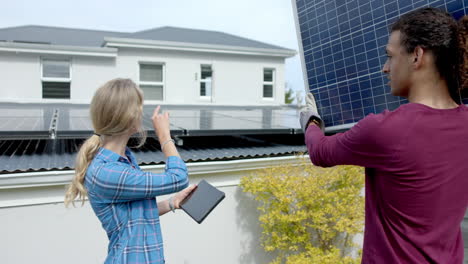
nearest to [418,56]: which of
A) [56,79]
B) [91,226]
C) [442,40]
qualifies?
[442,40]

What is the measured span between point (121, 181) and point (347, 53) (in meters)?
2.22

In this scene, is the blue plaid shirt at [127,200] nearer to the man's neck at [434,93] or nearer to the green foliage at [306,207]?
the man's neck at [434,93]

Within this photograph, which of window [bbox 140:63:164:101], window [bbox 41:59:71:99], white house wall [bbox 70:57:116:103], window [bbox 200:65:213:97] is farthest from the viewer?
window [bbox 200:65:213:97]

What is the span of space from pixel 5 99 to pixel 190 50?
6.52 meters

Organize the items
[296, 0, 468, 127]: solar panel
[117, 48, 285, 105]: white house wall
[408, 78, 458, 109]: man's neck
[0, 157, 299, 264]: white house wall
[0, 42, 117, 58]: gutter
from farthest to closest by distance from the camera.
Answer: [117, 48, 285, 105]: white house wall < [0, 42, 117, 58]: gutter < [0, 157, 299, 264]: white house wall < [296, 0, 468, 127]: solar panel < [408, 78, 458, 109]: man's neck

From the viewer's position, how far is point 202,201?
2.46 m

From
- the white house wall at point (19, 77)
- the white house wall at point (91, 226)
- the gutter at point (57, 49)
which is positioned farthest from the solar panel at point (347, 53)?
the white house wall at point (19, 77)

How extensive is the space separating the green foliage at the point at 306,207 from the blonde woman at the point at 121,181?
9.80 ft

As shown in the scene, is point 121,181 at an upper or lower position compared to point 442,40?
lower

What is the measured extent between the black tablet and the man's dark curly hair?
4.38 feet

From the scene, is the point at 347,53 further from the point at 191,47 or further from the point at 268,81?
the point at 268,81

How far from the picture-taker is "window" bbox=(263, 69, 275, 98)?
57.5 ft

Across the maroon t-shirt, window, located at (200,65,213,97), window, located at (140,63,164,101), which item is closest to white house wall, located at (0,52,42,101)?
window, located at (140,63,164,101)

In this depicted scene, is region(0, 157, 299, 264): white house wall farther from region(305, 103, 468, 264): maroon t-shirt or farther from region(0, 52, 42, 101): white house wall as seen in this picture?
region(0, 52, 42, 101): white house wall
